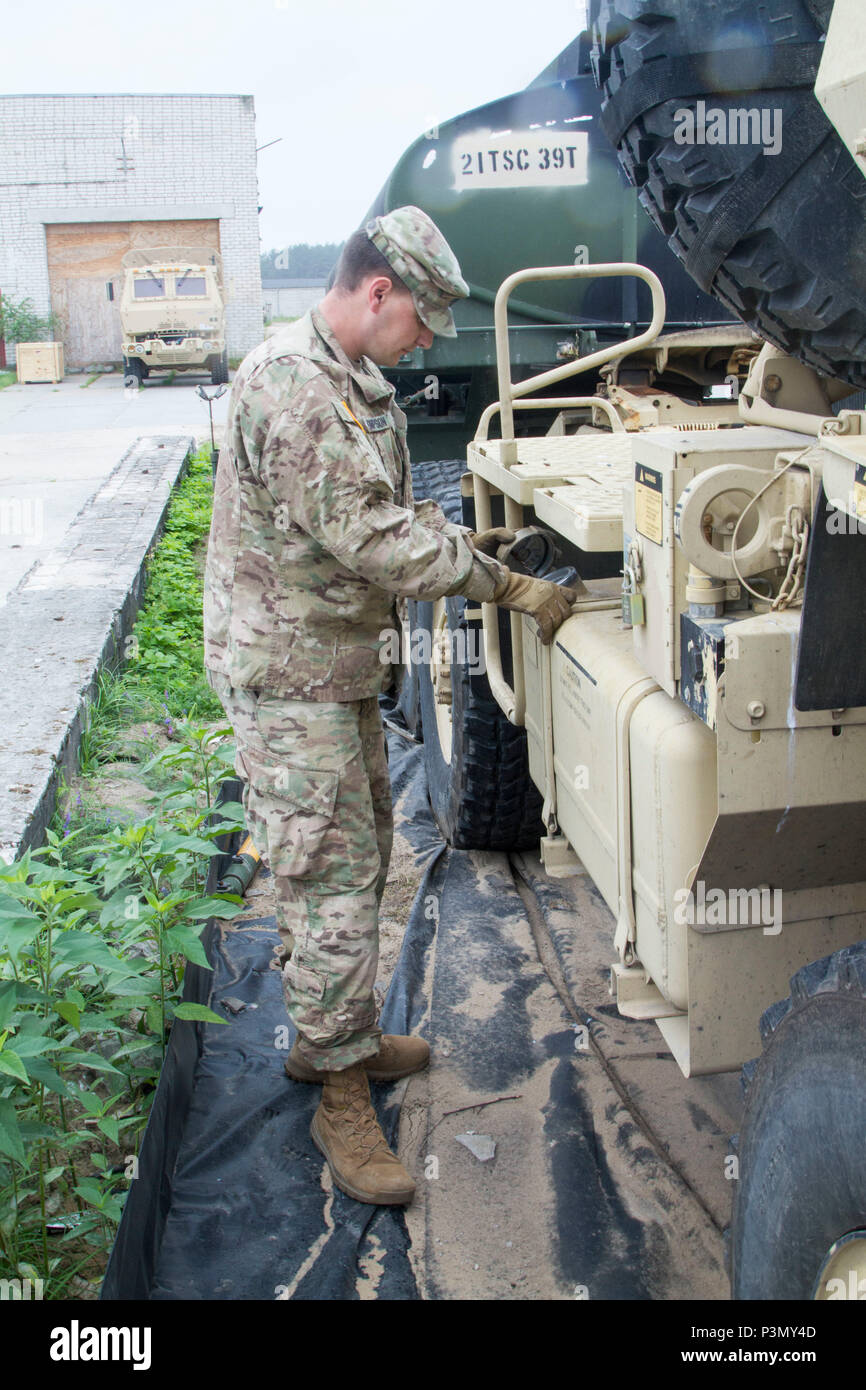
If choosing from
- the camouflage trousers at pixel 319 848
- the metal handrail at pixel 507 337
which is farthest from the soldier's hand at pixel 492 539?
the camouflage trousers at pixel 319 848

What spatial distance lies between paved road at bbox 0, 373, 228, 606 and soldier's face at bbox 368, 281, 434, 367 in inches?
153

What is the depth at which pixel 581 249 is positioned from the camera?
15.7 ft

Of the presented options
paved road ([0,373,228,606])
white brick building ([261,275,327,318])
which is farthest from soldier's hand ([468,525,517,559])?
white brick building ([261,275,327,318])

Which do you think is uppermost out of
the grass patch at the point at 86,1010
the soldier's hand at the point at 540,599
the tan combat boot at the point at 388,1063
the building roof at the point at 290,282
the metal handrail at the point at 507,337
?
the building roof at the point at 290,282

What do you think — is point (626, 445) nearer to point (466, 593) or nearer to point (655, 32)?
point (466, 593)

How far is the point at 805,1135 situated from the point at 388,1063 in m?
1.62

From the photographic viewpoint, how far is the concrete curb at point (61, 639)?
3.64 metres

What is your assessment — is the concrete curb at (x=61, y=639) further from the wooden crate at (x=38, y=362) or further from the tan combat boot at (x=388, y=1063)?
the wooden crate at (x=38, y=362)

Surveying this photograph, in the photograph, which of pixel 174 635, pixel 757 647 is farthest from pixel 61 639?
pixel 757 647

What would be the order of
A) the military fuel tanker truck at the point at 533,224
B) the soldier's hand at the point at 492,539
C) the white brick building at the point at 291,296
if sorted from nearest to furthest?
the soldier's hand at the point at 492,539, the military fuel tanker truck at the point at 533,224, the white brick building at the point at 291,296

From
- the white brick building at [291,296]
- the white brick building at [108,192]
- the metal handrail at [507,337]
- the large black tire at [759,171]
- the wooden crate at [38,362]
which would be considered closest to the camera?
the large black tire at [759,171]

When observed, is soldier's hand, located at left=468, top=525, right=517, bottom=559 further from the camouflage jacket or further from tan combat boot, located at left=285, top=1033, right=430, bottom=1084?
tan combat boot, located at left=285, top=1033, right=430, bottom=1084

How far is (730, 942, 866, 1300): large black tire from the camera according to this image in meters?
1.39
